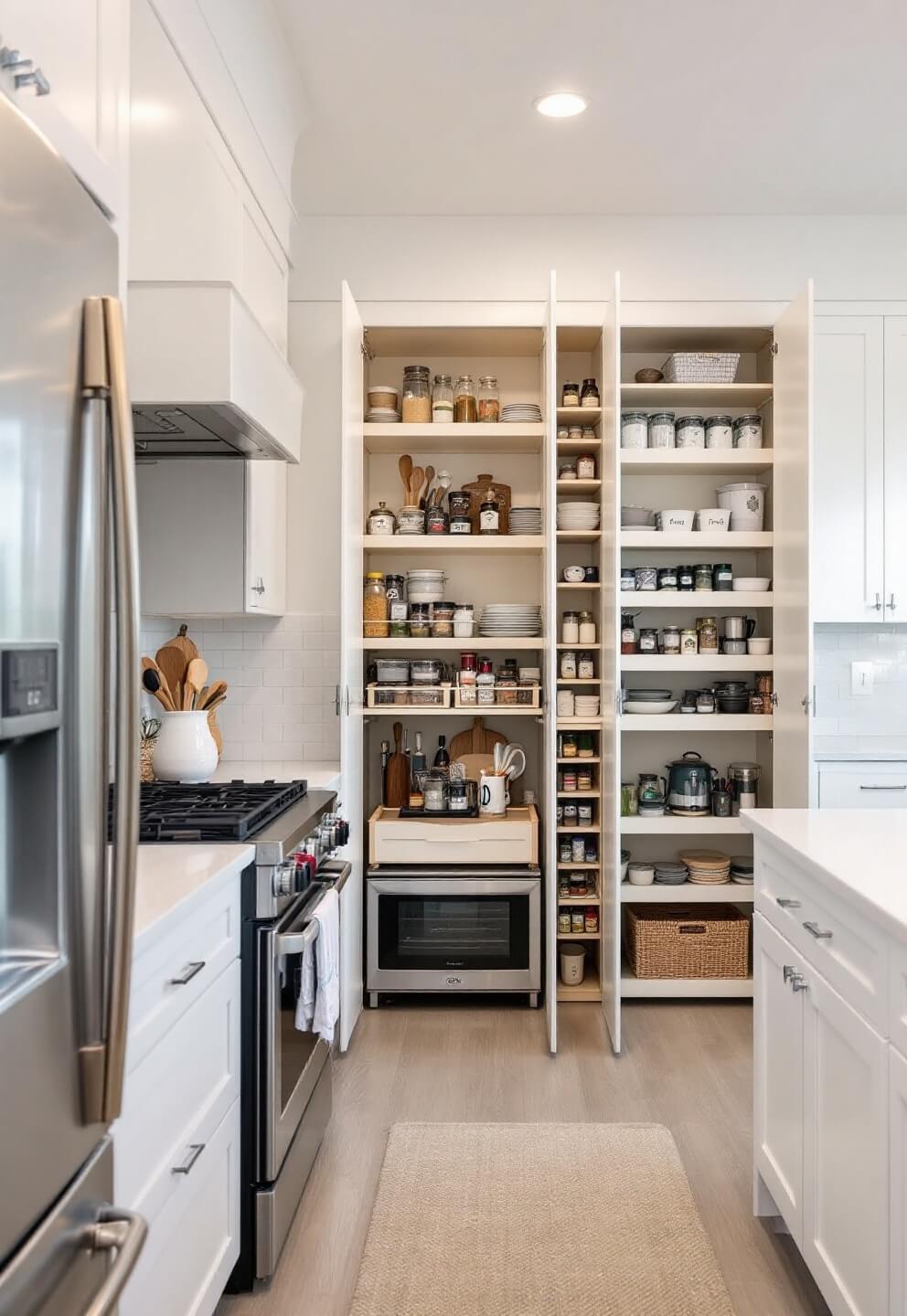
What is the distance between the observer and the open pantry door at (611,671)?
3145 mm

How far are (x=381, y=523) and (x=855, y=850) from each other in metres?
2.26

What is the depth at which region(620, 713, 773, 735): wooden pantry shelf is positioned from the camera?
11.7 ft

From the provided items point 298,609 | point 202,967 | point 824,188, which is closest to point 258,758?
point 298,609

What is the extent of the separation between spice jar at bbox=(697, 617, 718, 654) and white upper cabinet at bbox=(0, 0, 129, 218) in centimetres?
273

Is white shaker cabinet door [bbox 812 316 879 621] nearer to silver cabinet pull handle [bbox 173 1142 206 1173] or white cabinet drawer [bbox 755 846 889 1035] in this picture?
white cabinet drawer [bbox 755 846 889 1035]

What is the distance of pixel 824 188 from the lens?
3.51m

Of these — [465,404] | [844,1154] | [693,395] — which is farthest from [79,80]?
[693,395]

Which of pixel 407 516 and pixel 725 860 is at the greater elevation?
pixel 407 516

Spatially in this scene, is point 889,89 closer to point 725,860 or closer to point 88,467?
point 725,860

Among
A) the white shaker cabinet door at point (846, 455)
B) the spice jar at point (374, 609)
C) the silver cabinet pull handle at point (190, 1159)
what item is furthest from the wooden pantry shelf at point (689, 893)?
the silver cabinet pull handle at point (190, 1159)

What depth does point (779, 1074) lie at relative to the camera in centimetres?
197

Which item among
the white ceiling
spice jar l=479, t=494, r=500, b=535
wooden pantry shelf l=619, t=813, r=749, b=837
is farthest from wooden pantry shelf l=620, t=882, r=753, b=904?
the white ceiling

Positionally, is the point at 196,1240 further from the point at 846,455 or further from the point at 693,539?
the point at 846,455

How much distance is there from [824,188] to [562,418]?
1.23 m
